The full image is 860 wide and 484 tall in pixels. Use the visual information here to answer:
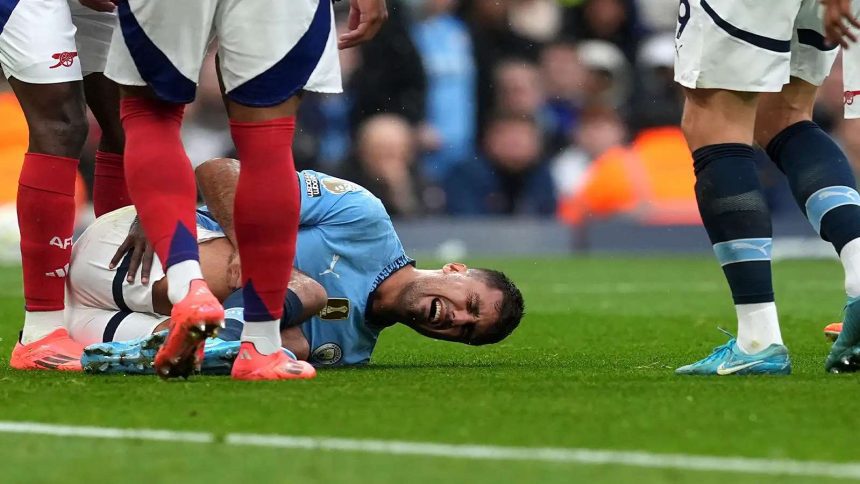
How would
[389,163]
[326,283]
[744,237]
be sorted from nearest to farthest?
[744,237] → [326,283] → [389,163]

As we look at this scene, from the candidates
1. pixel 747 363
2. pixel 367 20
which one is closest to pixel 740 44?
pixel 747 363

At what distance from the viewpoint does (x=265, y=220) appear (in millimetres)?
4141

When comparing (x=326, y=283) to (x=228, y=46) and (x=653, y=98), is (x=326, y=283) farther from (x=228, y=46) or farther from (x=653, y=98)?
(x=653, y=98)

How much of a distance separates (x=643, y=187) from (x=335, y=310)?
29.8ft

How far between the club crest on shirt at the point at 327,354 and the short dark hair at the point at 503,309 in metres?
0.45

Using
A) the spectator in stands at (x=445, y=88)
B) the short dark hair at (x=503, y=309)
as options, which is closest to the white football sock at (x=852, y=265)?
the short dark hair at (x=503, y=309)

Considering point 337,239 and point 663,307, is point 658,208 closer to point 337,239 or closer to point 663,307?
point 663,307

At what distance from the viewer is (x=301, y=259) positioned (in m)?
4.98

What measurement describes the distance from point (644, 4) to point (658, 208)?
2099 millimetres

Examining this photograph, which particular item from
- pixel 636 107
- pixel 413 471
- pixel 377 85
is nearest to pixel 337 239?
pixel 413 471

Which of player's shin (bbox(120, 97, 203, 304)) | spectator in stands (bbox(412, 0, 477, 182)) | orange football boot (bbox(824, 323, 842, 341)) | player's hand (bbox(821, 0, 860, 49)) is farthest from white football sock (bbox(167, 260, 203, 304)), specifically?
spectator in stands (bbox(412, 0, 477, 182))

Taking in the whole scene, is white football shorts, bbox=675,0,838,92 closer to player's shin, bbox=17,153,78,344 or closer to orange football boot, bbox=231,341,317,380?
orange football boot, bbox=231,341,317,380

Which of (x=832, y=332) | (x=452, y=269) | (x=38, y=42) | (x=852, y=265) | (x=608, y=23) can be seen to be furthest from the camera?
(x=608, y=23)

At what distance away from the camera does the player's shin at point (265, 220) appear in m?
4.11
